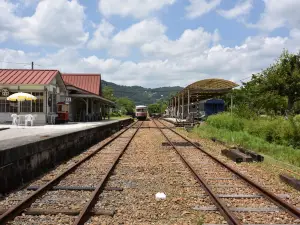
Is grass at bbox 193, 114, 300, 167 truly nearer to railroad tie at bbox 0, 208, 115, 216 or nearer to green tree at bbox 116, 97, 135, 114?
railroad tie at bbox 0, 208, 115, 216

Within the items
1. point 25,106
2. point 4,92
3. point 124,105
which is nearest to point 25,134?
point 4,92

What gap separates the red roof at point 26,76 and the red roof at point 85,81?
70.5 feet

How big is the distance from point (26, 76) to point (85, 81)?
24.8 metres

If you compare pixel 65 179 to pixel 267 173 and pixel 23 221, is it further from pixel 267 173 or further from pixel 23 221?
pixel 267 173

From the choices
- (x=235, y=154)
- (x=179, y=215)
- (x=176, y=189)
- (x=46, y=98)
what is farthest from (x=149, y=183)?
(x=46, y=98)

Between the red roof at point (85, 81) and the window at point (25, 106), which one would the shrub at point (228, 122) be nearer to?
the window at point (25, 106)

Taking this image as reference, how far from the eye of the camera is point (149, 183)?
807cm

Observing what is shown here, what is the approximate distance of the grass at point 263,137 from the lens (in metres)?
14.4

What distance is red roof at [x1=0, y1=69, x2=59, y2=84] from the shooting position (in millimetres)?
29219

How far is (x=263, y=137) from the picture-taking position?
64.9ft

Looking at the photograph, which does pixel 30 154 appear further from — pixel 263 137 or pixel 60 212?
pixel 263 137

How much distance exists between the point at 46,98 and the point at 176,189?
927 inches

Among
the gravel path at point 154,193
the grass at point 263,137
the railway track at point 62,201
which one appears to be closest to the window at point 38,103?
the grass at point 263,137

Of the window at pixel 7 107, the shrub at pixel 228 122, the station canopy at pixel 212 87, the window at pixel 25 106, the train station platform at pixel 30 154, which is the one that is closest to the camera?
the train station platform at pixel 30 154
